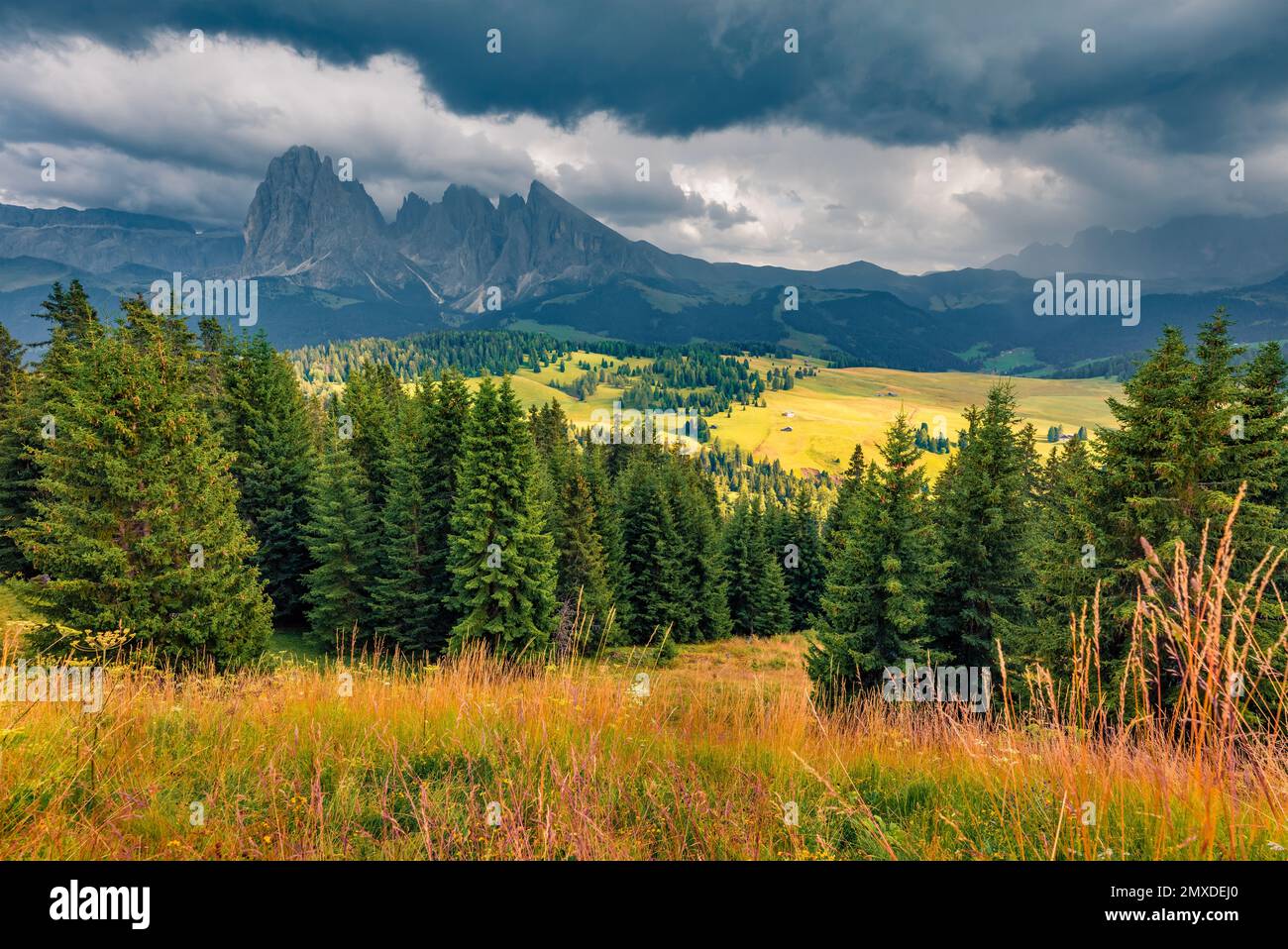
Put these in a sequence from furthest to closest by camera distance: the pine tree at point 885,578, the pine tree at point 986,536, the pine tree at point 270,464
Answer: the pine tree at point 270,464 → the pine tree at point 986,536 → the pine tree at point 885,578

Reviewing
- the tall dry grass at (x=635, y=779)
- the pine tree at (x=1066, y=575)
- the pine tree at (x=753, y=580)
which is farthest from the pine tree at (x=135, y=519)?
the pine tree at (x=753, y=580)

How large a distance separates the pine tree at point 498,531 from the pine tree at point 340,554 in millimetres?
6210

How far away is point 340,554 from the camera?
102ft

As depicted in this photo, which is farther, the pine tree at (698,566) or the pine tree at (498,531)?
the pine tree at (698,566)

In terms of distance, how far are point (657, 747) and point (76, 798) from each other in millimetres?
3662

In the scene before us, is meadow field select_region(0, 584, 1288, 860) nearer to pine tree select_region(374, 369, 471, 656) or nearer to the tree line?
the tree line

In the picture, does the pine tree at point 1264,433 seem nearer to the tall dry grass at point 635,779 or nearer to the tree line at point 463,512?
the tree line at point 463,512

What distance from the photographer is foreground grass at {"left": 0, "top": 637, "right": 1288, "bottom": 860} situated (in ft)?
9.67

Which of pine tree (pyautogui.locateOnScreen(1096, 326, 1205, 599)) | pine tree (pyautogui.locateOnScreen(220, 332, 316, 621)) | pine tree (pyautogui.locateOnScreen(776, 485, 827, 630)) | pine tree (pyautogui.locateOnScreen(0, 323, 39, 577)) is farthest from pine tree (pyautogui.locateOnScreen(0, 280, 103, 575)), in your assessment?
pine tree (pyautogui.locateOnScreen(776, 485, 827, 630))

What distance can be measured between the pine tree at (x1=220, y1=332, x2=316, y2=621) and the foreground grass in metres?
32.9

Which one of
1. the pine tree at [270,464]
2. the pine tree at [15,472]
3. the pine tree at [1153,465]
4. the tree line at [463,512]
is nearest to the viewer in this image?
the pine tree at [1153,465]

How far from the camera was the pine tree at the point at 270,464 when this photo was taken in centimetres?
3378

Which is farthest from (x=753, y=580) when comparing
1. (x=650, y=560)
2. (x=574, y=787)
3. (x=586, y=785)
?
(x=586, y=785)

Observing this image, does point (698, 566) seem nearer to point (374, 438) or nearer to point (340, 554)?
point (374, 438)
